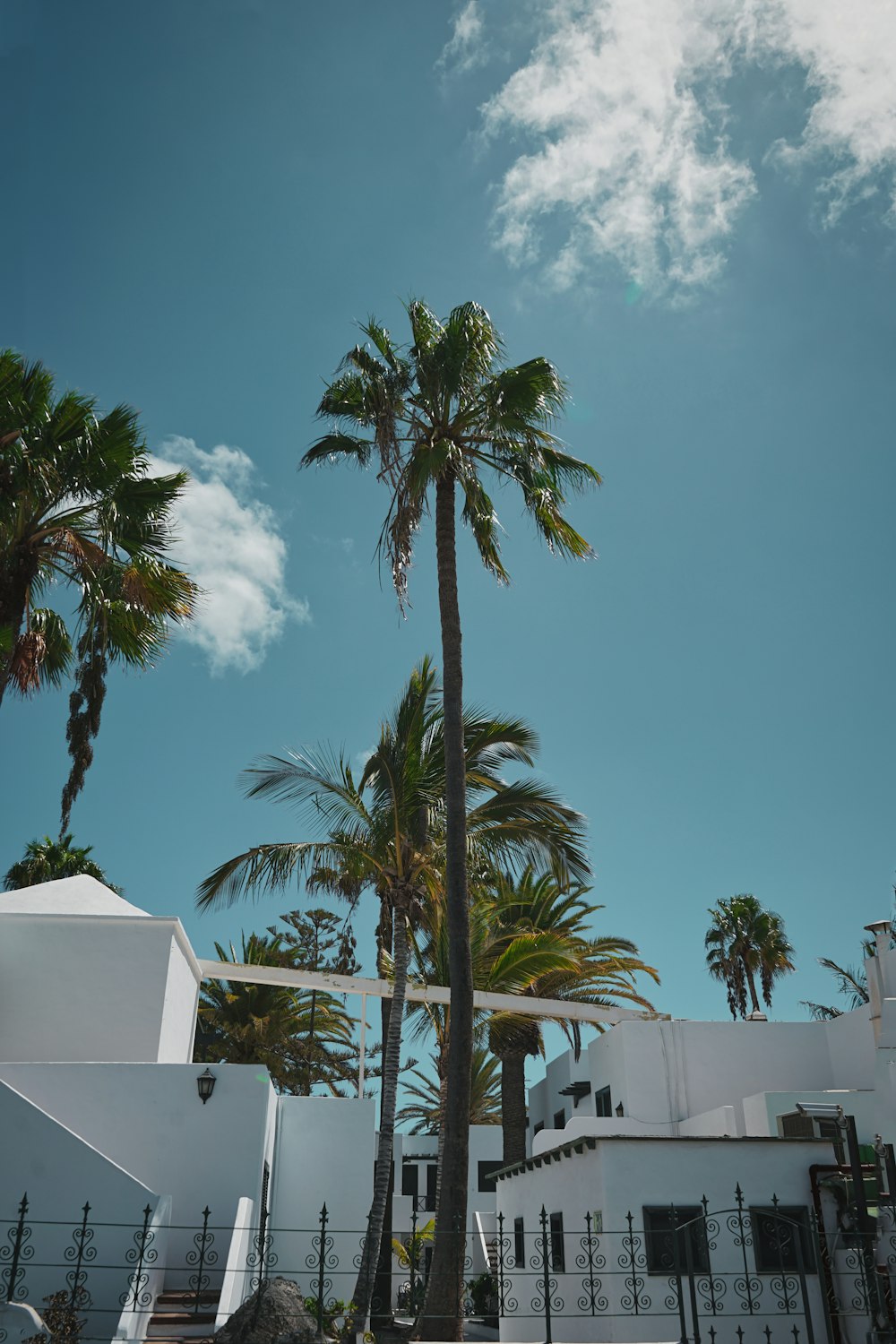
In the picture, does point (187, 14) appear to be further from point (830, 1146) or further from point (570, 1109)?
point (570, 1109)

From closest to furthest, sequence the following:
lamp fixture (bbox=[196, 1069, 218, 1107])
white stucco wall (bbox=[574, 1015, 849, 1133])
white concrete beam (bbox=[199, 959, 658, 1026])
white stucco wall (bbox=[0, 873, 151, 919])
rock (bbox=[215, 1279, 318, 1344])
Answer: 1. rock (bbox=[215, 1279, 318, 1344])
2. lamp fixture (bbox=[196, 1069, 218, 1107])
3. white stucco wall (bbox=[0, 873, 151, 919])
4. white concrete beam (bbox=[199, 959, 658, 1026])
5. white stucco wall (bbox=[574, 1015, 849, 1133])

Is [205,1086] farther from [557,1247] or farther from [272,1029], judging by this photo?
[272,1029]

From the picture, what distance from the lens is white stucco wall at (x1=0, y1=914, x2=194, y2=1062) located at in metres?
16.3

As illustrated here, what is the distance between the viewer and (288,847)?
673 inches

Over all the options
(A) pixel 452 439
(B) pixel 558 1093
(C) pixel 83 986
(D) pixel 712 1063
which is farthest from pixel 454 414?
(B) pixel 558 1093

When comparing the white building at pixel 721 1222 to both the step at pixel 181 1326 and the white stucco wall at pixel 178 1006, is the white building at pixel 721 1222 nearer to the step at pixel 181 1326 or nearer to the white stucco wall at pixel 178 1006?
the step at pixel 181 1326

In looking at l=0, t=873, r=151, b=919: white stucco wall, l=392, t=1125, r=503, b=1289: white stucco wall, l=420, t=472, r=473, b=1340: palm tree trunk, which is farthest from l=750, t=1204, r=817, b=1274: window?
l=392, t=1125, r=503, b=1289: white stucco wall

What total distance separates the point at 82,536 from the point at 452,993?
7.28 meters

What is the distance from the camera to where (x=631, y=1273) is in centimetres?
1293

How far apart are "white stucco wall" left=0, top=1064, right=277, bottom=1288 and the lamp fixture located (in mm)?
81

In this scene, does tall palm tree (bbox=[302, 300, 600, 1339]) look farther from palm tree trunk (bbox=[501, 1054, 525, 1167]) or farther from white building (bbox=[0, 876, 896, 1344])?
palm tree trunk (bbox=[501, 1054, 525, 1167])

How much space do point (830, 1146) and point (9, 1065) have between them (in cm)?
1141

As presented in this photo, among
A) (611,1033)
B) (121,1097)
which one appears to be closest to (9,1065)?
(121,1097)

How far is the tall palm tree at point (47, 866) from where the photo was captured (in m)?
31.3
